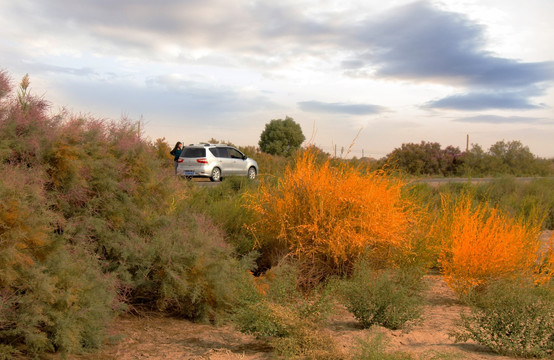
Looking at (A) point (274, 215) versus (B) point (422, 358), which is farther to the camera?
(A) point (274, 215)

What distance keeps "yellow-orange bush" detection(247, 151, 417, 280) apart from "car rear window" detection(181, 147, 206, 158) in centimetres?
1575

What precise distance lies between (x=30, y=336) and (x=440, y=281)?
612cm

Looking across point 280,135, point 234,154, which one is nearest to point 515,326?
point 234,154

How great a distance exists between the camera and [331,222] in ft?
24.0

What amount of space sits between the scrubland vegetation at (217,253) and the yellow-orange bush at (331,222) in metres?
0.02

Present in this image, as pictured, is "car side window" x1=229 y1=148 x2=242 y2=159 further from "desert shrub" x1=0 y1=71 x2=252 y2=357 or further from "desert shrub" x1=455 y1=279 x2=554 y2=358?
"desert shrub" x1=455 y1=279 x2=554 y2=358

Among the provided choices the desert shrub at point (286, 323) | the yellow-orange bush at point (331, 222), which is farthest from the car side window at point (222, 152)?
the desert shrub at point (286, 323)

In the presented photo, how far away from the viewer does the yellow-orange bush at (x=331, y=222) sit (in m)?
7.30

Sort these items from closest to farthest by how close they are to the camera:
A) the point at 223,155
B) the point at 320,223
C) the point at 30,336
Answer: the point at 30,336 → the point at 320,223 → the point at 223,155

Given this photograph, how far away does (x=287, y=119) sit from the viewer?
5141cm

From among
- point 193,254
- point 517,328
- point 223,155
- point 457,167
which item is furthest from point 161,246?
point 457,167

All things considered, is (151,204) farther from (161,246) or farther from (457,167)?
(457,167)

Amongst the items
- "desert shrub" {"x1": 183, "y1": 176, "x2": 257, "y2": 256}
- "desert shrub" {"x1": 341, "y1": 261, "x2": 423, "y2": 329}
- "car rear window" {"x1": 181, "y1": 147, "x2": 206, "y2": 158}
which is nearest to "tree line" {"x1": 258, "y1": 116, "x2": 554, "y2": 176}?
"car rear window" {"x1": 181, "y1": 147, "x2": 206, "y2": 158}

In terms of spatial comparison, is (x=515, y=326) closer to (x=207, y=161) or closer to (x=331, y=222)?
(x=331, y=222)
